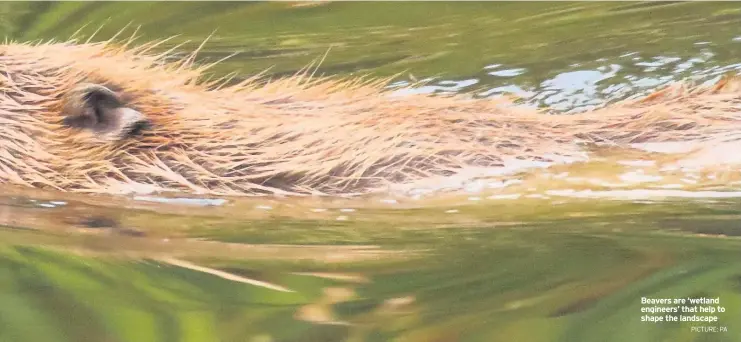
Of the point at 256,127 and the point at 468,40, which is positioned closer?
the point at 256,127

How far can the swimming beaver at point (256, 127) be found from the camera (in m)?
1.15

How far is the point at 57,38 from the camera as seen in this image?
1.26 m

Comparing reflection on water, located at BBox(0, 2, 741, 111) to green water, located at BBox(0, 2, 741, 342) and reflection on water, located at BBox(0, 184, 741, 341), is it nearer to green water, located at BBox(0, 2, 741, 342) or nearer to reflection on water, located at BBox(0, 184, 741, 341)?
green water, located at BBox(0, 2, 741, 342)

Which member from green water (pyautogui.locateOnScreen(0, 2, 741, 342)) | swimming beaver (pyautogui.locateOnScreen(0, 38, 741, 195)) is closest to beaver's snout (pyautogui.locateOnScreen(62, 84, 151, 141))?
swimming beaver (pyautogui.locateOnScreen(0, 38, 741, 195))

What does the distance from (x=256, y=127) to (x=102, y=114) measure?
0.23 m

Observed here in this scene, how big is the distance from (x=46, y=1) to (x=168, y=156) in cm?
39

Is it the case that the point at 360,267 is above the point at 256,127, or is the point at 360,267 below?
below

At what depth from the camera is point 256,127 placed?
1177mm

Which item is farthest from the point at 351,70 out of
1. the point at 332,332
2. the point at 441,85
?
the point at 332,332

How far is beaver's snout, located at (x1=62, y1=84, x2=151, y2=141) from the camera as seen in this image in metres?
1.16

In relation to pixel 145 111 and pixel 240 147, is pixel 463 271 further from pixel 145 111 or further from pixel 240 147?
pixel 145 111

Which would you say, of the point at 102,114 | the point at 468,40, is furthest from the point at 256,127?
the point at 468,40

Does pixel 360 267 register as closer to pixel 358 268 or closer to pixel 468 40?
pixel 358 268

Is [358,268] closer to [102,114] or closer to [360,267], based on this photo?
[360,267]
